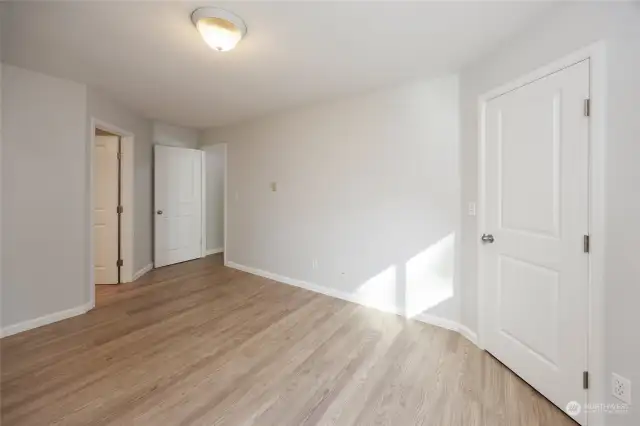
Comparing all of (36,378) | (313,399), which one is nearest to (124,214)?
(36,378)

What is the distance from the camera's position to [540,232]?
5.91 feet

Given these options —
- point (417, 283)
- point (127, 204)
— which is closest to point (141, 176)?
point (127, 204)

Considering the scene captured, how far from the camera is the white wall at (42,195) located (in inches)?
98.1

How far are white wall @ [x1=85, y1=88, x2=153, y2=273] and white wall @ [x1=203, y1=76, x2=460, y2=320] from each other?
4.41ft

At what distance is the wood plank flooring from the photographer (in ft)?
5.31

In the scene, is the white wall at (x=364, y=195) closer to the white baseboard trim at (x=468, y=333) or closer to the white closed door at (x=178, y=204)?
the white baseboard trim at (x=468, y=333)

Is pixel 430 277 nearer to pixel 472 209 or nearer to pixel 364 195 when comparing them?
pixel 472 209

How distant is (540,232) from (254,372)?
2.08 metres

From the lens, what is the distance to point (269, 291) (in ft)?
12.1

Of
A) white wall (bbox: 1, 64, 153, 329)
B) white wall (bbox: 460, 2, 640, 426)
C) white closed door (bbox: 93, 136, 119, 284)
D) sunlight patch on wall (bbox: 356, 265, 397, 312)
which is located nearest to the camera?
white wall (bbox: 460, 2, 640, 426)

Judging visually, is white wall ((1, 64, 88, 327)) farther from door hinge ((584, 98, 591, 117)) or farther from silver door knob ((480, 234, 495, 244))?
door hinge ((584, 98, 591, 117))

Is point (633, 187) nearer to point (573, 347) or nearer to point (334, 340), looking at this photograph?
point (573, 347)

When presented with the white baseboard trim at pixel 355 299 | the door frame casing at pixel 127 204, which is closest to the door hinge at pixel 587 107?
the white baseboard trim at pixel 355 299

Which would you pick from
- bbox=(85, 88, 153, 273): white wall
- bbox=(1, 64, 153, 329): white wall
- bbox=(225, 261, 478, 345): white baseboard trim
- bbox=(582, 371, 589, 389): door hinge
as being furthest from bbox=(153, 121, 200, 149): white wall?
bbox=(582, 371, 589, 389): door hinge
